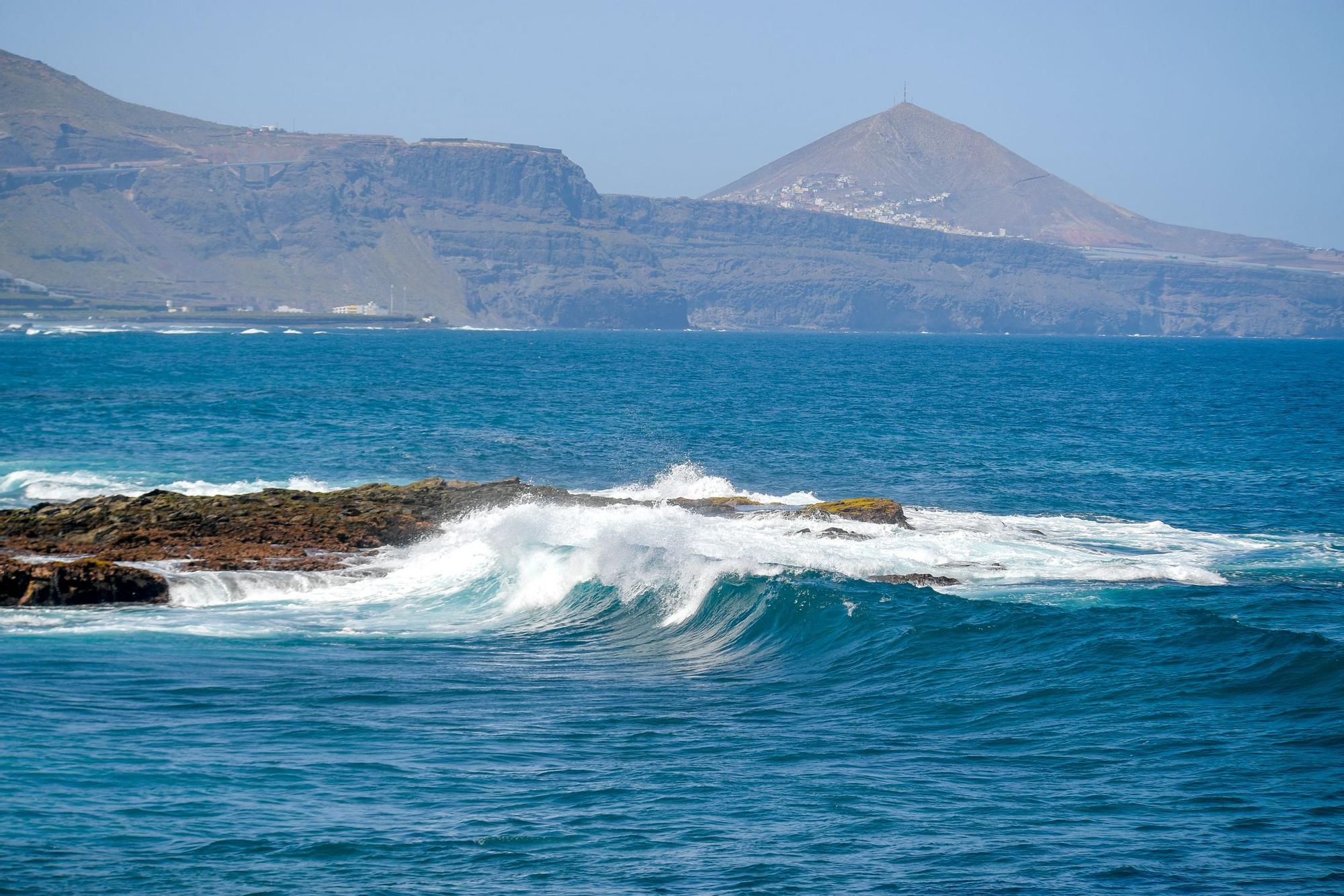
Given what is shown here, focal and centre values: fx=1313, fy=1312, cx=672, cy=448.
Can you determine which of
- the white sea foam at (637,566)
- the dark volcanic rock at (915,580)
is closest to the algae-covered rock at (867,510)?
the white sea foam at (637,566)

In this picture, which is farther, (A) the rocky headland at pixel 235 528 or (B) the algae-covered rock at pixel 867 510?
(B) the algae-covered rock at pixel 867 510

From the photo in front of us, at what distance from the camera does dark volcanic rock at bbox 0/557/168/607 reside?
19.4 metres

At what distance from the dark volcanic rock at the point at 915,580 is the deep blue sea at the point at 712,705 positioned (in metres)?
0.68

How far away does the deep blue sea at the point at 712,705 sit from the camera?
9.88m

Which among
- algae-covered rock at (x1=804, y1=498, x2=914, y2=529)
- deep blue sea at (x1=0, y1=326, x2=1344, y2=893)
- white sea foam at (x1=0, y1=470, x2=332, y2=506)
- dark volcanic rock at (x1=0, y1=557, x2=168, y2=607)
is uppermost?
algae-covered rock at (x1=804, y1=498, x2=914, y2=529)

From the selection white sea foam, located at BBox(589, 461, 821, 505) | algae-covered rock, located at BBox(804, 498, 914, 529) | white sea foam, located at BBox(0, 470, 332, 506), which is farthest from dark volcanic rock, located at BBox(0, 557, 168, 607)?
algae-covered rock, located at BBox(804, 498, 914, 529)

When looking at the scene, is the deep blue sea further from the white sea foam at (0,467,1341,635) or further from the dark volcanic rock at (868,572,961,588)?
the dark volcanic rock at (868,572,961,588)

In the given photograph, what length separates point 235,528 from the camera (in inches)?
995

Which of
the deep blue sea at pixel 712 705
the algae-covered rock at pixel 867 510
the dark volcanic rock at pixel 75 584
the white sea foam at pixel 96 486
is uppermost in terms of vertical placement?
the algae-covered rock at pixel 867 510

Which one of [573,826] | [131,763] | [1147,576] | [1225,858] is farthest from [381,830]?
[1147,576]

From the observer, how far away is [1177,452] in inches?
1919

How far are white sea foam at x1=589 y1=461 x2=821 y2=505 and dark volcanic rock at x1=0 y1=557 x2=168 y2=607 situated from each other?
13998mm

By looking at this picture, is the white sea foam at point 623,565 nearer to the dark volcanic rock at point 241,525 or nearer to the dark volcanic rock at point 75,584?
the dark volcanic rock at point 75,584

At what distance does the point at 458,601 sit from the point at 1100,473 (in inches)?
1068
